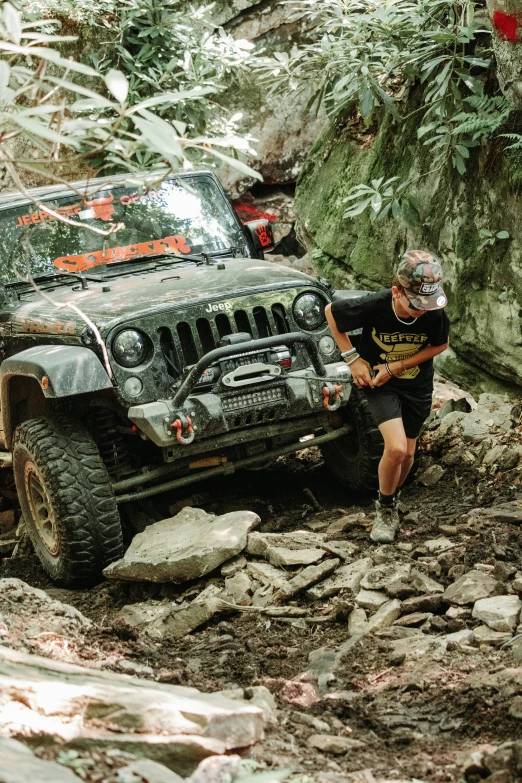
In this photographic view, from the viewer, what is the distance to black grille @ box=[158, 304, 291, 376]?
15.7 ft

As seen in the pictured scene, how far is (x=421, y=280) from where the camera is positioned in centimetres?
427

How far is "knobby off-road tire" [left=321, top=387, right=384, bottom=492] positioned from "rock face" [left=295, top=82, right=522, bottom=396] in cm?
137

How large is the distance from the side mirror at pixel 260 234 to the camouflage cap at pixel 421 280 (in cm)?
186

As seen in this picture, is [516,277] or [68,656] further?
[516,277]

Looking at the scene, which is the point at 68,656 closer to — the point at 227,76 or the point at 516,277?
the point at 516,277

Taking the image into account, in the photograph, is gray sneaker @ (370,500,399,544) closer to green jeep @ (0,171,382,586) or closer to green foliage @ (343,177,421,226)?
green jeep @ (0,171,382,586)

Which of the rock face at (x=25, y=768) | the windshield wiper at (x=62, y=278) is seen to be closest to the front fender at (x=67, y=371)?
the windshield wiper at (x=62, y=278)

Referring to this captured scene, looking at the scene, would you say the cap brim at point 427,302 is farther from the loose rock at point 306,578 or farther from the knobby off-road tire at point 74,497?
the knobby off-road tire at point 74,497

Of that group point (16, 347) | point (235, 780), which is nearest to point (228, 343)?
point (16, 347)

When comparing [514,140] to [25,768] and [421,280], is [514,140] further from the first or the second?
[25,768]

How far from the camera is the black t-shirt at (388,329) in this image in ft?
14.9

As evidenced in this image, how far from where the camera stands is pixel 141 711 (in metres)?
2.34

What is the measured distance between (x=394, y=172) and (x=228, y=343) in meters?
3.15

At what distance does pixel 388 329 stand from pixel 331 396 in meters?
0.52
